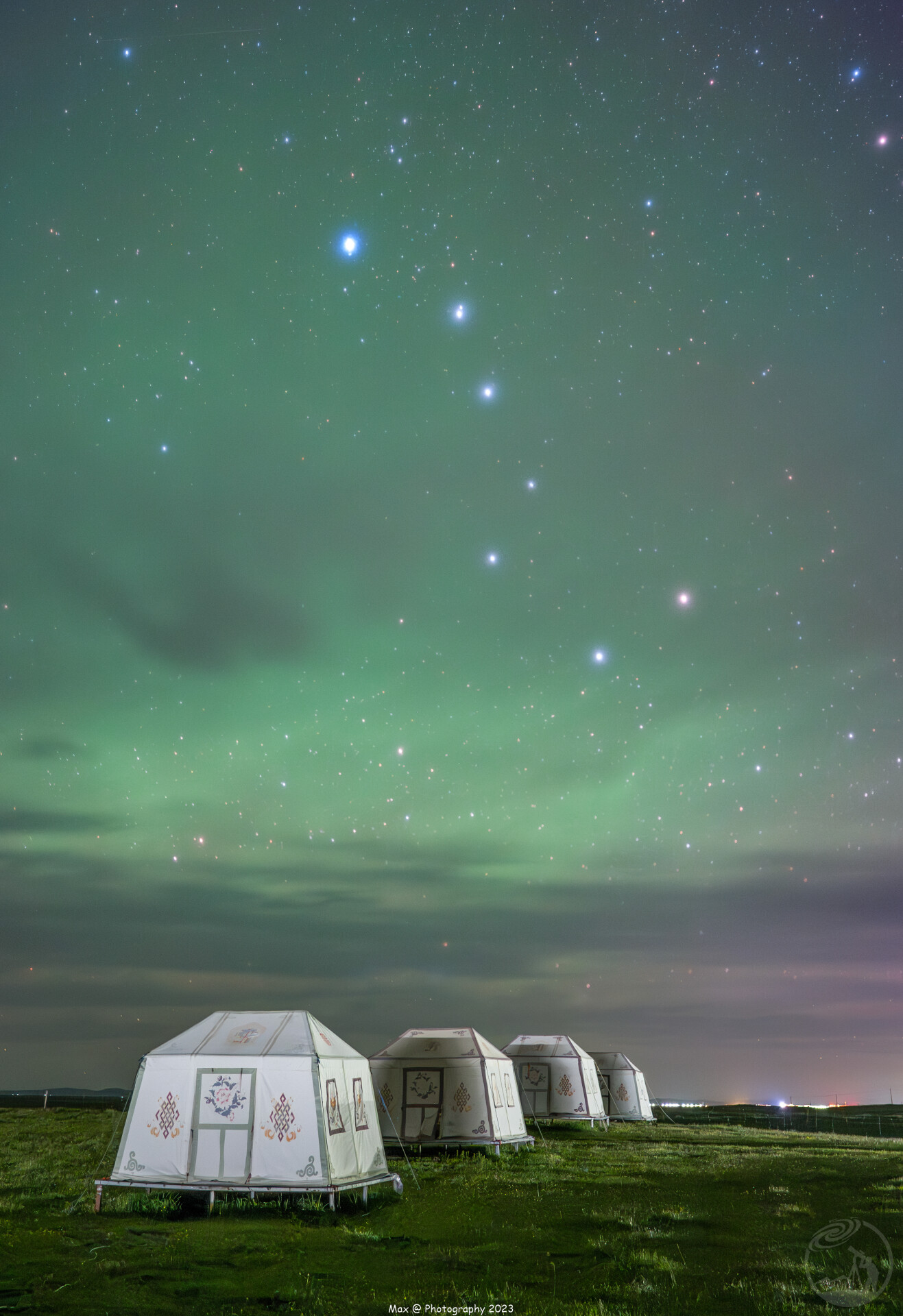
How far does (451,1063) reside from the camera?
1073 inches

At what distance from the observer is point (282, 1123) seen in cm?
1616

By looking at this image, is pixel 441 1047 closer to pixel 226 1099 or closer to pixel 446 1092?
pixel 446 1092

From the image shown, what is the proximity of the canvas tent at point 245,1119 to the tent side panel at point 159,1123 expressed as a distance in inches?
0.7

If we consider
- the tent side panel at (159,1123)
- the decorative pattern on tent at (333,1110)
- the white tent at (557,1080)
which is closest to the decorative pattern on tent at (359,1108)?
the decorative pattern on tent at (333,1110)

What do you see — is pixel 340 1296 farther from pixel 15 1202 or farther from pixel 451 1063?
pixel 451 1063

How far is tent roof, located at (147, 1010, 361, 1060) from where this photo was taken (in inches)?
672

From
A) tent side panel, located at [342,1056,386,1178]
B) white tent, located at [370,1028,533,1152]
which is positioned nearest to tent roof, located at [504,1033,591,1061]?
white tent, located at [370,1028,533,1152]

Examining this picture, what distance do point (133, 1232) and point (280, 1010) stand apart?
5.10m

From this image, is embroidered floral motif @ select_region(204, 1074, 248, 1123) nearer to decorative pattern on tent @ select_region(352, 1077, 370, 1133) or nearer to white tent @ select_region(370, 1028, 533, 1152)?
decorative pattern on tent @ select_region(352, 1077, 370, 1133)

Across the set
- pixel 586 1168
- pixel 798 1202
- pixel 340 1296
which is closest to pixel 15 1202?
pixel 340 1296

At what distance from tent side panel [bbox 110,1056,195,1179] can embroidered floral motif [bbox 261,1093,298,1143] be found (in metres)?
1.55

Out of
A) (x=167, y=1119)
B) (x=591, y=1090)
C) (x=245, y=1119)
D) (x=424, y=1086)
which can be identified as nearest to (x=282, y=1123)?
(x=245, y=1119)

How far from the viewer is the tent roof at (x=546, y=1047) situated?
37.7 m

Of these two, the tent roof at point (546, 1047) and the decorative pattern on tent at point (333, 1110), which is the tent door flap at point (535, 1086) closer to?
the tent roof at point (546, 1047)
